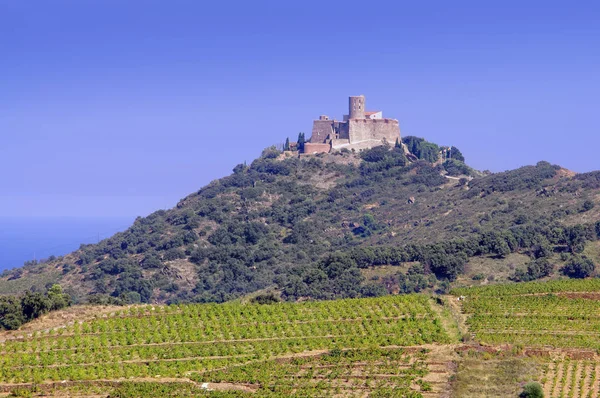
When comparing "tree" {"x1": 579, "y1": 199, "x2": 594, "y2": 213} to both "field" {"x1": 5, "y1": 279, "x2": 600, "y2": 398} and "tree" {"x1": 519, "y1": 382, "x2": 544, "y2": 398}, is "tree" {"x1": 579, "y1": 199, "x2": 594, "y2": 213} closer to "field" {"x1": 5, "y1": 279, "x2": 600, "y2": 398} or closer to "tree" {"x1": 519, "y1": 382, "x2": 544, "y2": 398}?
"field" {"x1": 5, "y1": 279, "x2": 600, "y2": 398}

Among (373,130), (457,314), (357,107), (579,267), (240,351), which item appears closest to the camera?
(240,351)

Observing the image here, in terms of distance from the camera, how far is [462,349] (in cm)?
3916

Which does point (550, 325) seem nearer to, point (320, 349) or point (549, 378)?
point (549, 378)

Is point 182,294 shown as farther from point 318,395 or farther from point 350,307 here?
point 318,395

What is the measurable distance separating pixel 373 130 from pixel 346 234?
72.9ft

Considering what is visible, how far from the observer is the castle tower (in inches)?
4412

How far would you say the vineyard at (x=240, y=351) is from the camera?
3531 cm

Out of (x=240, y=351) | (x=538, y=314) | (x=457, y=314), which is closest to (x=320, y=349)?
(x=240, y=351)

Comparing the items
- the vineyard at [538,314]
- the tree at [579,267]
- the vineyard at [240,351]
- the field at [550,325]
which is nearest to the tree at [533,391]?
the field at [550,325]

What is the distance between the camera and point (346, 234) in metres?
96.6

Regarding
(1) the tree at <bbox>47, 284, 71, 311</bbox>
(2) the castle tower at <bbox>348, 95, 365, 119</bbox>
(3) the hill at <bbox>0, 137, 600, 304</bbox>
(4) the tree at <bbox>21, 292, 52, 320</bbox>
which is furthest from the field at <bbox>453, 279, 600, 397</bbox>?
(2) the castle tower at <bbox>348, 95, 365, 119</bbox>

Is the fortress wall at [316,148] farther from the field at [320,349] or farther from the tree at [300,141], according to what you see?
the field at [320,349]

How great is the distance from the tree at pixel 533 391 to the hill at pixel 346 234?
26695 millimetres

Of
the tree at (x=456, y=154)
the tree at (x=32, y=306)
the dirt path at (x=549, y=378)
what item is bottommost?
the dirt path at (x=549, y=378)
